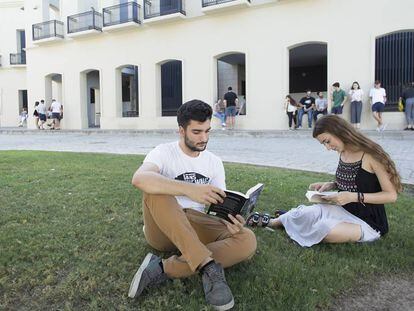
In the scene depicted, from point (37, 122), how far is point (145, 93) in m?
7.59

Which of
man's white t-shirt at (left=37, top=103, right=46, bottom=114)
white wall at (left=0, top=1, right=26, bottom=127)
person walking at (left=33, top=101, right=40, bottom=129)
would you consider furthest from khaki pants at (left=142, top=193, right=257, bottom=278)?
white wall at (left=0, top=1, right=26, bottom=127)

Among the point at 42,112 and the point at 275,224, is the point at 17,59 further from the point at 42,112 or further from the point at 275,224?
the point at 275,224

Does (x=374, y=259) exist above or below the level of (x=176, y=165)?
below

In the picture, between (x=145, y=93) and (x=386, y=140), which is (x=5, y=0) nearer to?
(x=145, y=93)

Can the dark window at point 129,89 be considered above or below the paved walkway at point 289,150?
above

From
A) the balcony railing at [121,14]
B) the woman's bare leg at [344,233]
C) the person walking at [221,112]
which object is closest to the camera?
the woman's bare leg at [344,233]

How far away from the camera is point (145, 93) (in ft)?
71.9

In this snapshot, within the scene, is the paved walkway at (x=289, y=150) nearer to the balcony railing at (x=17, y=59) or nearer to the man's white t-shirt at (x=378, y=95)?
the man's white t-shirt at (x=378, y=95)

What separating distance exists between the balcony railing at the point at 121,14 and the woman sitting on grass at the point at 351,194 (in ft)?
63.3

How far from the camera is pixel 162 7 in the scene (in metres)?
20.8

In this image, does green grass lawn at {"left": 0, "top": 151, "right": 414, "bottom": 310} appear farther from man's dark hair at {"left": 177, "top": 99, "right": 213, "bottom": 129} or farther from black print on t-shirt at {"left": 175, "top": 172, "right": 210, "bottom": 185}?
man's dark hair at {"left": 177, "top": 99, "right": 213, "bottom": 129}

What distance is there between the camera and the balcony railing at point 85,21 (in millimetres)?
23047

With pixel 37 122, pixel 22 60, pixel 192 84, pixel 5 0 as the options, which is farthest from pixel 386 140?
pixel 5 0

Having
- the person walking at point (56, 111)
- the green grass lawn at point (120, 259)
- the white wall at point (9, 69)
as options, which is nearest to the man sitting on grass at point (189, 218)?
the green grass lawn at point (120, 259)
